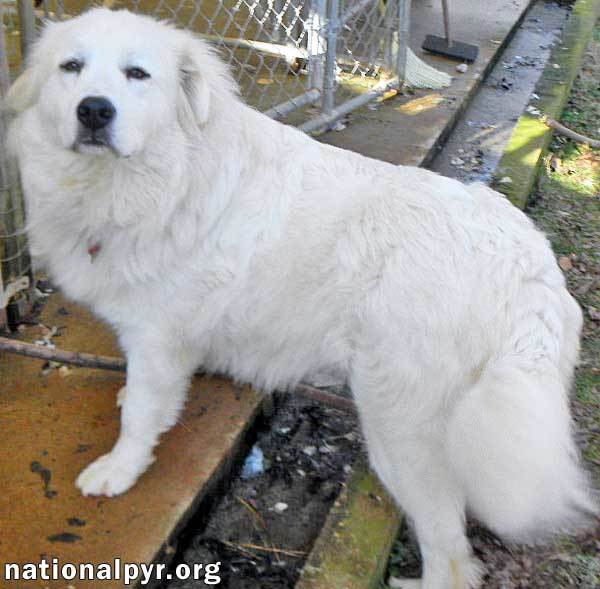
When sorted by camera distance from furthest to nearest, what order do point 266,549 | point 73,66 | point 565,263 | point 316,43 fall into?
point 316,43, point 565,263, point 266,549, point 73,66

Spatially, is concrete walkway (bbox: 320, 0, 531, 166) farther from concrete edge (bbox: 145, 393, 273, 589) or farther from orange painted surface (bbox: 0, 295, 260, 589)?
orange painted surface (bbox: 0, 295, 260, 589)

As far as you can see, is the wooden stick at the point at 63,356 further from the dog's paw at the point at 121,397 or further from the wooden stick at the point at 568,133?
the wooden stick at the point at 568,133

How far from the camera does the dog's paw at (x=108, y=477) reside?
2.30 m

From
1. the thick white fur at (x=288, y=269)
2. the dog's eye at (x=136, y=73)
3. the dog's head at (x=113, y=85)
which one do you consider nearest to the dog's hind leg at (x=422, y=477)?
the thick white fur at (x=288, y=269)

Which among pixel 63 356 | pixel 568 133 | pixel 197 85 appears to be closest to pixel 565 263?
pixel 568 133

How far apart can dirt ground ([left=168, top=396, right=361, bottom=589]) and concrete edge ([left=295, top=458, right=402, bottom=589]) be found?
146 mm

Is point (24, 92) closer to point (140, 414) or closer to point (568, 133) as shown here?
point (140, 414)

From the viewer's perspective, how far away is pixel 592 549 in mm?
2547

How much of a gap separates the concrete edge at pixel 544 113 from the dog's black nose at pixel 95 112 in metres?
2.89

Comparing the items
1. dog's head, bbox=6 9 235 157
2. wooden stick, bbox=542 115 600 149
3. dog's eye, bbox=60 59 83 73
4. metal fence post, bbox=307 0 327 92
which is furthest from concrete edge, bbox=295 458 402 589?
wooden stick, bbox=542 115 600 149

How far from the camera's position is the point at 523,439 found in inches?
71.7

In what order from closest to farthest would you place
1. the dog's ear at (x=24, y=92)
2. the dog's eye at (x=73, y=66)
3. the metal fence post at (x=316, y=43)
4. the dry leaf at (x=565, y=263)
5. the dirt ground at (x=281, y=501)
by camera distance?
the dog's eye at (x=73, y=66), the dog's ear at (x=24, y=92), the dirt ground at (x=281, y=501), the dry leaf at (x=565, y=263), the metal fence post at (x=316, y=43)

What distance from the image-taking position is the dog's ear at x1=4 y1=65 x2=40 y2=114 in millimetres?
2193

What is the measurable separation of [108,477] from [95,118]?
1.12 metres
